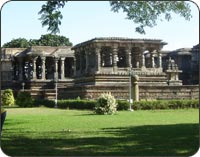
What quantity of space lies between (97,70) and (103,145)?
31093mm

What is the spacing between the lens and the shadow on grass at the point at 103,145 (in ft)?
27.3

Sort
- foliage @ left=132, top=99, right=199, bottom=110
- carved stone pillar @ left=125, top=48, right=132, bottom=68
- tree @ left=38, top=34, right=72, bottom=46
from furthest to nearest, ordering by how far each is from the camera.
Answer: carved stone pillar @ left=125, top=48, right=132, bottom=68 → tree @ left=38, top=34, right=72, bottom=46 → foliage @ left=132, top=99, right=199, bottom=110

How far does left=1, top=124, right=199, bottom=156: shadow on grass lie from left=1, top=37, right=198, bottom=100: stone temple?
1994cm

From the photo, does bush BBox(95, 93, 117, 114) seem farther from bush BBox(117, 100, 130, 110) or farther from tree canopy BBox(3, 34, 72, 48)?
tree canopy BBox(3, 34, 72, 48)

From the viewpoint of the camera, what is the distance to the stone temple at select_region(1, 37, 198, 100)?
119 feet

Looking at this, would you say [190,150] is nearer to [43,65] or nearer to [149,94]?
[149,94]

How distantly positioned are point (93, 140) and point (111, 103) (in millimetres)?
12420

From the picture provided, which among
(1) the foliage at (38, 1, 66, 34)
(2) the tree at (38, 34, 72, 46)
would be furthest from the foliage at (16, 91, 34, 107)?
(1) the foliage at (38, 1, 66, 34)

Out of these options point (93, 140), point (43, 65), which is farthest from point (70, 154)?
point (43, 65)

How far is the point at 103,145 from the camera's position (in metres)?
9.35

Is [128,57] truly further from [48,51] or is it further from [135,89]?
[135,89]

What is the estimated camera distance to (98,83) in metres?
37.6

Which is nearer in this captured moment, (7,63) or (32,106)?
(32,106)

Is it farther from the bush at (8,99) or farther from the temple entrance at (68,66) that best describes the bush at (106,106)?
the temple entrance at (68,66)
